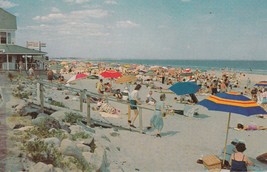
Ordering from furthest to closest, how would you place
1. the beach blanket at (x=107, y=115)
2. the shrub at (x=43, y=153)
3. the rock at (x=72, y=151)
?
the beach blanket at (x=107, y=115) < the rock at (x=72, y=151) < the shrub at (x=43, y=153)

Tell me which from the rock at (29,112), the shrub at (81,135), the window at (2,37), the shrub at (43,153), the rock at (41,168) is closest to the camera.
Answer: the rock at (41,168)

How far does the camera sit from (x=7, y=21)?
3228 cm

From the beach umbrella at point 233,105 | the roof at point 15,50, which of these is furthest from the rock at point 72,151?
the roof at point 15,50

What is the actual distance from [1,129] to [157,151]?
4457mm

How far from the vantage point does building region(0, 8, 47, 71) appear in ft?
97.1

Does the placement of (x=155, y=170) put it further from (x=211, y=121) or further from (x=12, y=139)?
(x=211, y=121)

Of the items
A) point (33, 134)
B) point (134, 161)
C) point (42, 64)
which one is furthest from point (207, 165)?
point (42, 64)

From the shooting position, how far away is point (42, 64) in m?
32.4

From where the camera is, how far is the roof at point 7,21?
1249 inches

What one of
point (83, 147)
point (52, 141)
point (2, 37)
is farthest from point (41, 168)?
point (2, 37)

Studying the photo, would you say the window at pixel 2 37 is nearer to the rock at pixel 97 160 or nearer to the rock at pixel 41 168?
the rock at pixel 97 160

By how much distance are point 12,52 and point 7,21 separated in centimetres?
492

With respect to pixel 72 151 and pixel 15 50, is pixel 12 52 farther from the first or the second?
pixel 72 151

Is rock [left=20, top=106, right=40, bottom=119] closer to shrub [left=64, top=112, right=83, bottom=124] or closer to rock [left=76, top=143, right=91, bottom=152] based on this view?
shrub [left=64, top=112, right=83, bottom=124]
